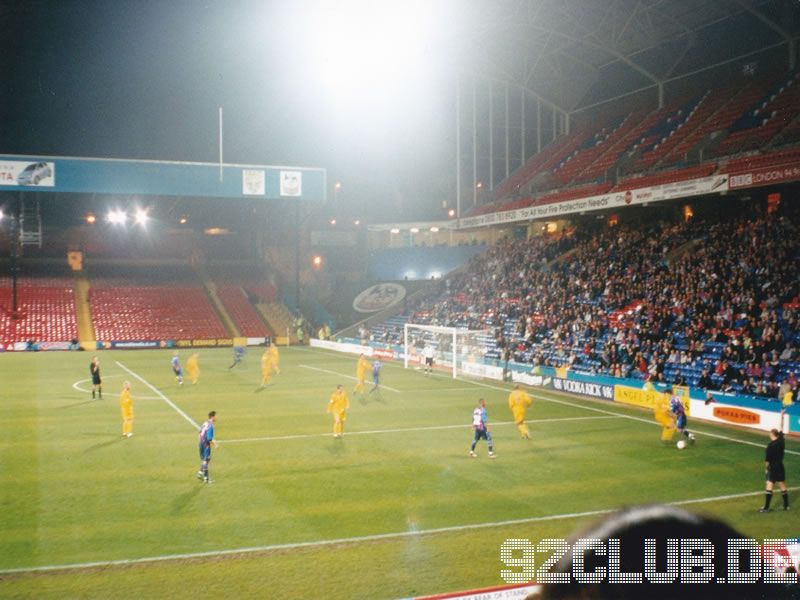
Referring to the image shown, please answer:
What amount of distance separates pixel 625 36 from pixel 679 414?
3188cm

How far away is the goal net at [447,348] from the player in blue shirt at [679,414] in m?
17.8

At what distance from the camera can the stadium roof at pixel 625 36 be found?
39938mm

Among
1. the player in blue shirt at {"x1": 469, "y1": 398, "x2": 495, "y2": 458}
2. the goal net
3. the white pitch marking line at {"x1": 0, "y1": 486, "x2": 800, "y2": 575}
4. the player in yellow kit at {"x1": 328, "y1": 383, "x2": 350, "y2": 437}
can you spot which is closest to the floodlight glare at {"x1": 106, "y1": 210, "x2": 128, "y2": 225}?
the goal net

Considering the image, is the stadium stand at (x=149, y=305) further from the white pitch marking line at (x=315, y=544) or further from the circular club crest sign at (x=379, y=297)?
the white pitch marking line at (x=315, y=544)

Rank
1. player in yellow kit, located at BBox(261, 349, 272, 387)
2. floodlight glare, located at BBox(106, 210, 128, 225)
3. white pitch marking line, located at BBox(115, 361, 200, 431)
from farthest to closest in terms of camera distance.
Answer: floodlight glare, located at BBox(106, 210, 128, 225) → player in yellow kit, located at BBox(261, 349, 272, 387) → white pitch marking line, located at BBox(115, 361, 200, 431)

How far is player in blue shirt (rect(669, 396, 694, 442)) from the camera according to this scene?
20.4m

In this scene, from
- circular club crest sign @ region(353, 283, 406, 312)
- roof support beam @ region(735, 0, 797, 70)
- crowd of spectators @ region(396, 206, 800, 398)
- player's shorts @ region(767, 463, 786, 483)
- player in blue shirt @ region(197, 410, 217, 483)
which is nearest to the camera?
player's shorts @ region(767, 463, 786, 483)

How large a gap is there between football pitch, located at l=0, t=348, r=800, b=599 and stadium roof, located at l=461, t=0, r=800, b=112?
24971mm

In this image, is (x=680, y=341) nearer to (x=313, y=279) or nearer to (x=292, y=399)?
(x=292, y=399)

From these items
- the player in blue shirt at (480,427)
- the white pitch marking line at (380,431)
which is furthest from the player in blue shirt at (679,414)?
the player in blue shirt at (480,427)

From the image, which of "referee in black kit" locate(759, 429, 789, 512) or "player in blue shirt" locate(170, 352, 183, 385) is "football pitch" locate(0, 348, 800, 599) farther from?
"player in blue shirt" locate(170, 352, 183, 385)

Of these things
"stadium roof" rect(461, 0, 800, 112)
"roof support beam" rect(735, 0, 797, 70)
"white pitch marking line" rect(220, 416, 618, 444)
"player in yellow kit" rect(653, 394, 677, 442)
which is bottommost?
"white pitch marking line" rect(220, 416, 618, 444)

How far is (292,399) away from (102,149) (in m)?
33.6
